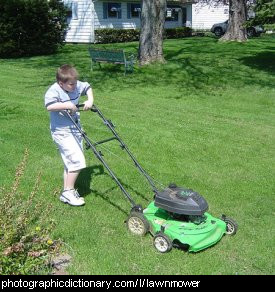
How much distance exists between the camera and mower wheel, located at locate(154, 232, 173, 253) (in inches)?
177

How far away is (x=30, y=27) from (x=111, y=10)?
1031cm

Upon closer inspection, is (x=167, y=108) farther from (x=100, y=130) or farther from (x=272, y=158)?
(x=272, y=158)

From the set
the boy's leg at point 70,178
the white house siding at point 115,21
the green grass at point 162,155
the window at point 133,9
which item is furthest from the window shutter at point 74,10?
the boy's leg at point 70,178

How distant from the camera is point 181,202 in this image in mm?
4566

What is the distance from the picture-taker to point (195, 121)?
385 inches

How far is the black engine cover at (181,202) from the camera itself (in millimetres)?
4516

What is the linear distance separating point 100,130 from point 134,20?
25.3 m

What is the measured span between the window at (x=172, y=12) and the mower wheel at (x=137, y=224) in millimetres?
34707

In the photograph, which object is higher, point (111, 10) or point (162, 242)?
point (111, 10)

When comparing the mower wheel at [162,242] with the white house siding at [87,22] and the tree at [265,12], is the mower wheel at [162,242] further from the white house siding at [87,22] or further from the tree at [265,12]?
the white house siding at [87,22]

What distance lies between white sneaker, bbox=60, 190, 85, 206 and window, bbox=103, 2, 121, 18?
1044 inches

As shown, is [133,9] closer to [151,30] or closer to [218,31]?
[218,31]

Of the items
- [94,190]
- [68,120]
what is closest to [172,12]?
[94,190]
